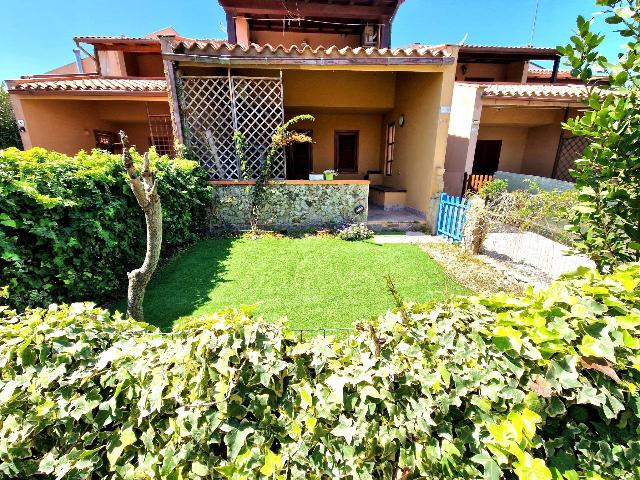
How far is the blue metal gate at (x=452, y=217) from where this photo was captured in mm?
7000

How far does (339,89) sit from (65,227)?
29.5 feet

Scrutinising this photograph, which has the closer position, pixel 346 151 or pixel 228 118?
pixel 228 118

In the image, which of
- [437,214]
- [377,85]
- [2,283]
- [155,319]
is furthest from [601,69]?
[377,85]

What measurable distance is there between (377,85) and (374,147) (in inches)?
94.4

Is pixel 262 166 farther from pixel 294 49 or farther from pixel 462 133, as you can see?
pixel 462 133

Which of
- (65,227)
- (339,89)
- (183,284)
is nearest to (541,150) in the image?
(339,89)

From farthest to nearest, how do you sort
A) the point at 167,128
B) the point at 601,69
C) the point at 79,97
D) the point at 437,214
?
the point at 167,128 → the point at 79,97 → the point at 437,214 → the point at 601,69

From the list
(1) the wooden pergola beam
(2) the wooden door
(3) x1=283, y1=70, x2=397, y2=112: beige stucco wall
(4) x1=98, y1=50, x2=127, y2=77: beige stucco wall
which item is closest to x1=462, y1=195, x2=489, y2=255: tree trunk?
(3) x1=283, y1=70, x2=397, y2=112: beige stucco wall

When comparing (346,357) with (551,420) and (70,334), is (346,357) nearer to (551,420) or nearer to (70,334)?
(551,420)

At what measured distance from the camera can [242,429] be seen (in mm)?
1296

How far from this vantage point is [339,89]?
33.3 ft

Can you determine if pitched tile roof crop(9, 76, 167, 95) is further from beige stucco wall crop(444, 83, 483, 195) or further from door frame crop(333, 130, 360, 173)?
beige stucco wall crop(444, 83, 483, 195)

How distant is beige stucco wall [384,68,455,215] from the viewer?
774 centimetres

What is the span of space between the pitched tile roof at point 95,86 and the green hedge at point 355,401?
10.3 meters
